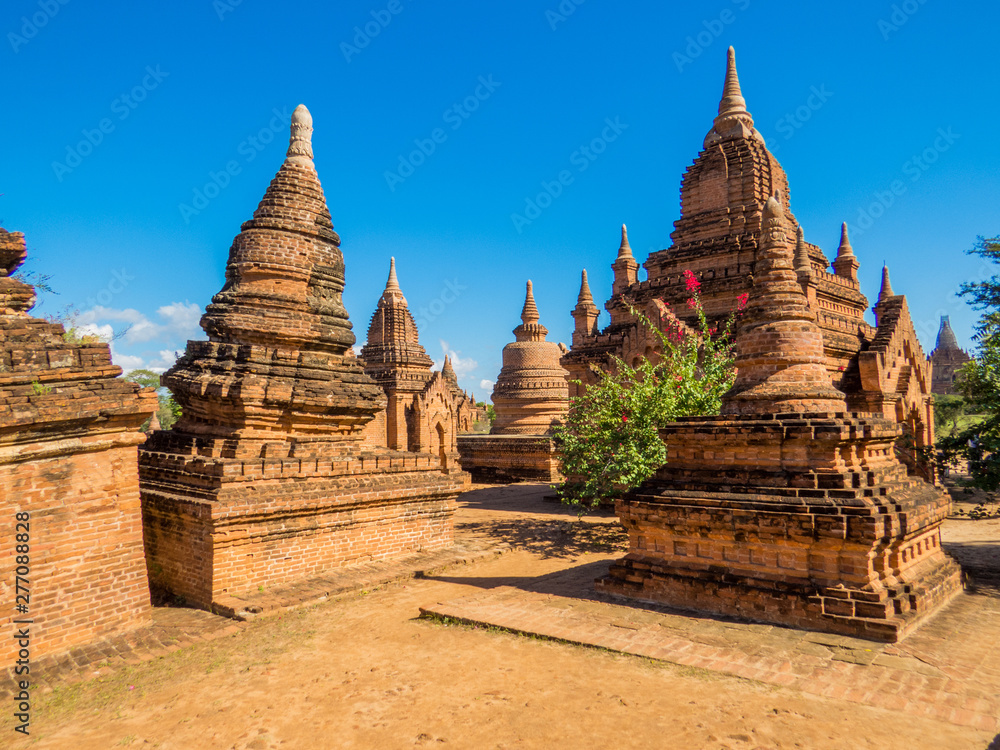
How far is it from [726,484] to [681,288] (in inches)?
527

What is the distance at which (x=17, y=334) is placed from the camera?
7.52 m

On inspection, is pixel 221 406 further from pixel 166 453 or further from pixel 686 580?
pixel 686 580

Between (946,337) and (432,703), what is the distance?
228 ft

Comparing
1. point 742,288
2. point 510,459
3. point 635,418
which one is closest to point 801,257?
point 635,418

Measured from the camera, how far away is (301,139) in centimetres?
1261

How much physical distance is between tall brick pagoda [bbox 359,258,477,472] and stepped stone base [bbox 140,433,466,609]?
16.2m

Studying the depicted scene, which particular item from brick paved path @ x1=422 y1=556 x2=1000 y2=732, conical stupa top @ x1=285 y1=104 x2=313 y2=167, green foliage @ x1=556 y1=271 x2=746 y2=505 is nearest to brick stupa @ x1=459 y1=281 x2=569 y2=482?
green foliage @ x1=556 y1=271 x2=746 y2=505

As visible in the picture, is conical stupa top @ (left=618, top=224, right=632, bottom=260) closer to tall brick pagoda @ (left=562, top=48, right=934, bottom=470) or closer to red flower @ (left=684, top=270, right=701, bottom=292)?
tall brick pagoda @ (left=562, top=48, right=934, bottom=470)

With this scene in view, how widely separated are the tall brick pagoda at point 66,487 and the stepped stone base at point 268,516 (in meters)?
1.08

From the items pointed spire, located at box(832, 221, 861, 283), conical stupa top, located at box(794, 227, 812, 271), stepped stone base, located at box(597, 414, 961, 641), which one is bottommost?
stepped stone base, located at box(597, 414, 961, 641)

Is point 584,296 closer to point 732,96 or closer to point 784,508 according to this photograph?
point 732,96

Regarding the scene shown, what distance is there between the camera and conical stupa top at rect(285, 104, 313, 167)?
12461 millimetres

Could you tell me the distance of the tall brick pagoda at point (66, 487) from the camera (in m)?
6.98

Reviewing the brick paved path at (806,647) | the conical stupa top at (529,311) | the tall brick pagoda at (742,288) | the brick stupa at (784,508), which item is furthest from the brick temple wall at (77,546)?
the conical stupa top at (529,311)
